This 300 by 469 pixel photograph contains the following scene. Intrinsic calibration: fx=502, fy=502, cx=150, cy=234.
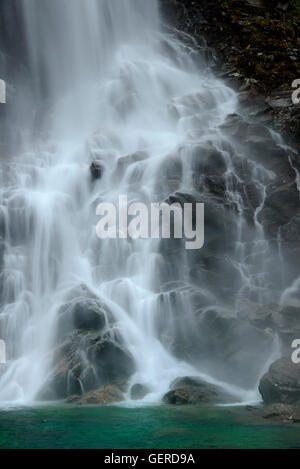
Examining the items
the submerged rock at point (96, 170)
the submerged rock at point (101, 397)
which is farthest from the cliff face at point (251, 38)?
the submerged rock at point (101, 397)

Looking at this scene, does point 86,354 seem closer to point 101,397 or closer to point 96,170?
point 101,397

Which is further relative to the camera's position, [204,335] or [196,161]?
[196,161]

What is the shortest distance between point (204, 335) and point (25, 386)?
4.95 m

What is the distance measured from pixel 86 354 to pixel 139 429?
169 inches

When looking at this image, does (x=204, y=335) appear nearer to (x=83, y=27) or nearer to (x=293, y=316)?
(x=293, y=316)

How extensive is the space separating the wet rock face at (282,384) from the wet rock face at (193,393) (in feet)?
3.27

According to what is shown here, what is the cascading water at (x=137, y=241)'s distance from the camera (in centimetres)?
1365

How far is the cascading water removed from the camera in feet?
44.8

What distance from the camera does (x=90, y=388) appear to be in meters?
12.4

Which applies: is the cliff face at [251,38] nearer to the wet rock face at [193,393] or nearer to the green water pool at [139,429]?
the wet rock face at [193,393]

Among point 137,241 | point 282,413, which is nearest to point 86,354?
point 137,241

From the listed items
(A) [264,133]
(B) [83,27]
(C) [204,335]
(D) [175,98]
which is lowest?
(C) [204,335]
